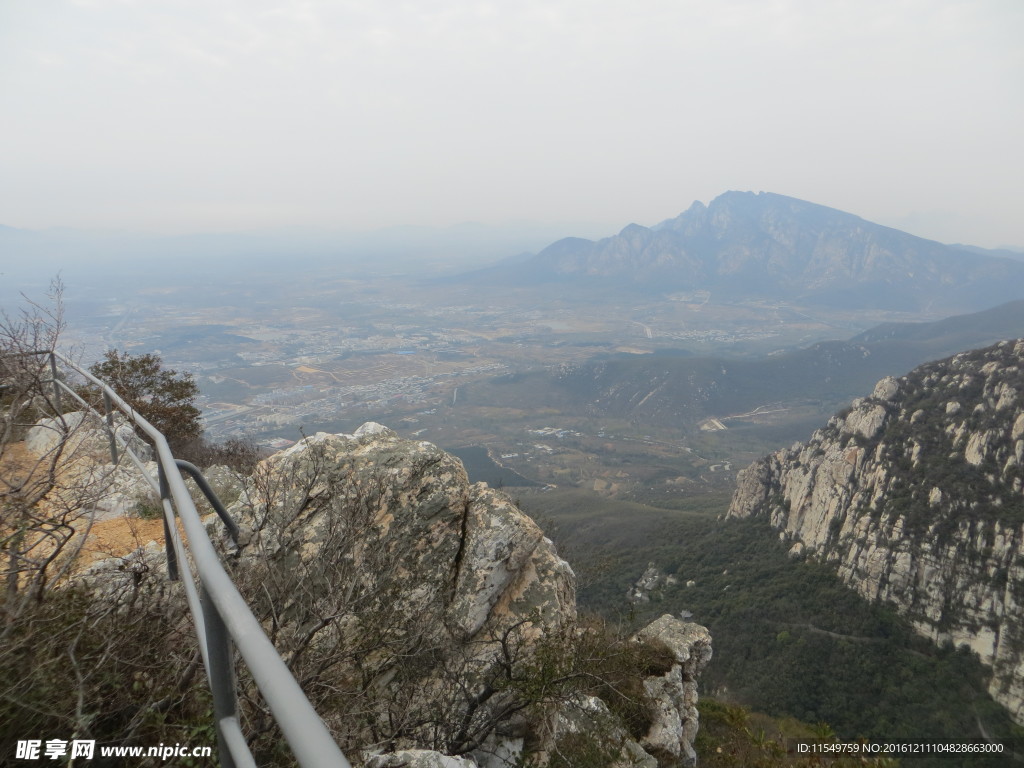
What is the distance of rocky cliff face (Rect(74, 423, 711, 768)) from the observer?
4336mm

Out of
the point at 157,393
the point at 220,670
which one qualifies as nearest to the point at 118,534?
the point at 220,670

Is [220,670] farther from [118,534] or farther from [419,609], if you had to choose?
[118,534]

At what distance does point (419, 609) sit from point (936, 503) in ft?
135

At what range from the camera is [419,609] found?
242 inches

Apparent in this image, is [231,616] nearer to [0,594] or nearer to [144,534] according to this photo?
[0,594]

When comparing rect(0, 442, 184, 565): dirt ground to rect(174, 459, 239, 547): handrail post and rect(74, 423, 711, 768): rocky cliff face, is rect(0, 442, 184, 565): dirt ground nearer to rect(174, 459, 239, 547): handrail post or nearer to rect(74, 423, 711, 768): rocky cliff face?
rect(74, 423, 711, 768): rocky cliff face

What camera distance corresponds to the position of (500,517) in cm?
738

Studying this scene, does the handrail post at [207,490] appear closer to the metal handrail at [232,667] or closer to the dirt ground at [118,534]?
the metal handrail at [232,667]

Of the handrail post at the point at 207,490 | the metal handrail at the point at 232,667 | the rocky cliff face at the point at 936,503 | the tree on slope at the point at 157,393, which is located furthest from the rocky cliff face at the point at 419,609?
the rocky cliff face at the point at 936,503

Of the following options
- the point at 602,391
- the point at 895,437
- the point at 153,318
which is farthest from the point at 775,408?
the point at 153,318

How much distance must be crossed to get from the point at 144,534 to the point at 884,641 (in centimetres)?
3920

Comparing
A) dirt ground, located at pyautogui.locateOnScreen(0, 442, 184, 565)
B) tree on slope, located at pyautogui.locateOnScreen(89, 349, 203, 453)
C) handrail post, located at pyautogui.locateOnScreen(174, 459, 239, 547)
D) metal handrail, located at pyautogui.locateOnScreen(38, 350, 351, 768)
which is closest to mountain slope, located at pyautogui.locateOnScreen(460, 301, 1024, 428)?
tree on slope, located at pyautogui.locateOnScreen(89, 349, 203, 453)

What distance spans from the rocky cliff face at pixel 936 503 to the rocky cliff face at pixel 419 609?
32.7 meters

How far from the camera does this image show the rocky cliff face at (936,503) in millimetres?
29344
